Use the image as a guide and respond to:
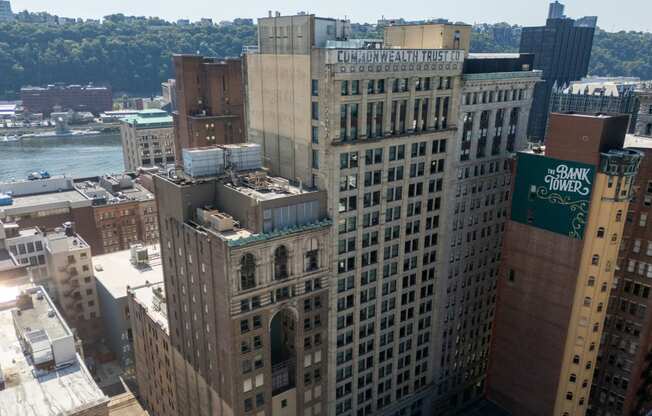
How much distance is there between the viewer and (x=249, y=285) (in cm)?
6600

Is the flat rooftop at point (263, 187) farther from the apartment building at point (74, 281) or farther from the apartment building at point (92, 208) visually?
the apartment building at point (92, 208)

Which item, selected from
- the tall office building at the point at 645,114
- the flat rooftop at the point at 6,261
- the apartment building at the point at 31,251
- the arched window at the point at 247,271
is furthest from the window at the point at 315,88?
the apartment building at the point at 31,251

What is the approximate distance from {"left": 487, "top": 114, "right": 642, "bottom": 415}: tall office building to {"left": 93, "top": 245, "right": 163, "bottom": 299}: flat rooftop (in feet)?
263

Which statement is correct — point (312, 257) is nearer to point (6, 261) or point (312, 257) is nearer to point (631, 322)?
point (631, 322)

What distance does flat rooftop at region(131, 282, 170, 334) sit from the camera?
9291 cm

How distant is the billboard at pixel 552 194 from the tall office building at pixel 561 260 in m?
0.15

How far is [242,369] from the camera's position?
2680 inches

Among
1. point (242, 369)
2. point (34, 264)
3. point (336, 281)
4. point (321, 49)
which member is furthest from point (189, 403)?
point (34, 264)

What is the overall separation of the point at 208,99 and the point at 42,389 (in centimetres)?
10882

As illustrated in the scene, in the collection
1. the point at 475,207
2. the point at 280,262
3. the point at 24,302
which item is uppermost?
the point at 475,207

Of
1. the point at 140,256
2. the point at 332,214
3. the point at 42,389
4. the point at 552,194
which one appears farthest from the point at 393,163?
the point at 140,256

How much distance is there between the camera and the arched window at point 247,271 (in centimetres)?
6488

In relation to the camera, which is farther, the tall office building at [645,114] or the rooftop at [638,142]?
the tall office building at [645,114]

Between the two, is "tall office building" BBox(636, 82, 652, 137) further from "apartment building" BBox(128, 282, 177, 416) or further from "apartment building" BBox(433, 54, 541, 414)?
"apartment building" BBox(128, 282, 177, 416)
